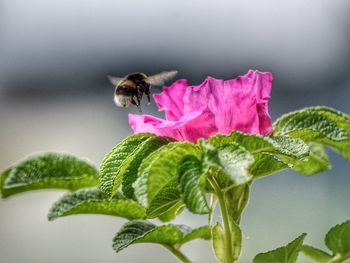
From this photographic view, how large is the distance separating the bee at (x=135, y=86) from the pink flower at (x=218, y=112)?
0.90 feet

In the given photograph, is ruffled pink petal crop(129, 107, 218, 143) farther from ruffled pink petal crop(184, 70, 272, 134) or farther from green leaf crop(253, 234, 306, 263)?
green leaf crop(253, 234, 306, 263)

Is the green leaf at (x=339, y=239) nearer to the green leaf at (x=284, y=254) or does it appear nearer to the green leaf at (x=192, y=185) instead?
the green leaf at (x=284, y=254)

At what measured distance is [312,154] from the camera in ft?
2.76

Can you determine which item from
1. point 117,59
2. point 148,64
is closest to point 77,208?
point 148,64

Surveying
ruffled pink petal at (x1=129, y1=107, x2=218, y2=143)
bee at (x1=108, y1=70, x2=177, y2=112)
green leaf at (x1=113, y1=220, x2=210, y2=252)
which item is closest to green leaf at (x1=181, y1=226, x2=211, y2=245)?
green leaf at (x1=113, y1=220, x2=210, y2=252)

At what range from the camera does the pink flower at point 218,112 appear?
706 mm

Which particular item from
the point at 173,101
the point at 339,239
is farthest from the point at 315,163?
the point at 173,101

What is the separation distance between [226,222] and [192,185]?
0.35 feet

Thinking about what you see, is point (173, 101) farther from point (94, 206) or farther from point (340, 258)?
point (340, 258)

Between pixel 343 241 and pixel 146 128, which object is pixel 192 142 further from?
pixel 343 241

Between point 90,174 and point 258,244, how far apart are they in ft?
3.62

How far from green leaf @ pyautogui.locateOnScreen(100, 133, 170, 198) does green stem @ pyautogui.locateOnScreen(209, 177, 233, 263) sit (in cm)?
6

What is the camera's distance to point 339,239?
80 centimetres

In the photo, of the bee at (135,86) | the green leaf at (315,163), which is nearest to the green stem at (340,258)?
the green leaf at (315,163)
